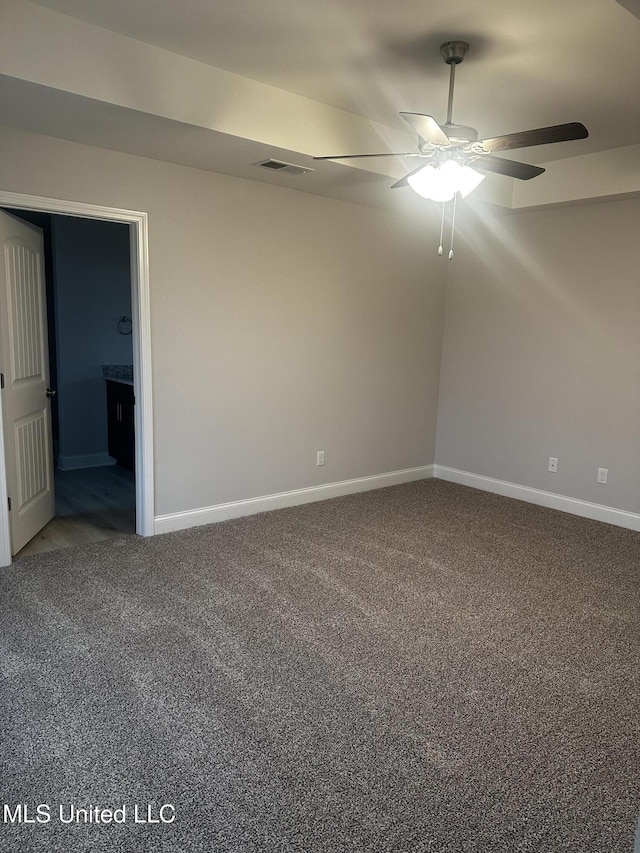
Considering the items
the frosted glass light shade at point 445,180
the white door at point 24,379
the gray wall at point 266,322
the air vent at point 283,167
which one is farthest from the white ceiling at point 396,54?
the white door at point 24,379

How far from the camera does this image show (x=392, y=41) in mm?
2787

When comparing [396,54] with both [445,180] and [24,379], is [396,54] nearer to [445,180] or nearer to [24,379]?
[445,180]

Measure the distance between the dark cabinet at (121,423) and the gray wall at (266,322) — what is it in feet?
4.93

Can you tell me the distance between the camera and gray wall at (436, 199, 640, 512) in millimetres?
4562

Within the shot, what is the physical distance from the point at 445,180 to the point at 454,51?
0.56 metres

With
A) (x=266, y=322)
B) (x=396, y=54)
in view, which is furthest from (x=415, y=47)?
(x=266, y=322)

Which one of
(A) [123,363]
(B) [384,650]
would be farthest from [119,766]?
(A) [123,363]

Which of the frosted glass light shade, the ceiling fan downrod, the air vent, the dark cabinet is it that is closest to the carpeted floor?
the dark cabinet

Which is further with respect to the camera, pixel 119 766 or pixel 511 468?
pixel 511 468

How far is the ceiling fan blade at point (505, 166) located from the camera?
292 cm

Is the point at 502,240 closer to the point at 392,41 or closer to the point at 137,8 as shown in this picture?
the point at 392,41

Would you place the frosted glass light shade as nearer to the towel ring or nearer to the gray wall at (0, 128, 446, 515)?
the gray wall at (0, 128, 446, 515)

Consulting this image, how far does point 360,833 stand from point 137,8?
3225 millimetres

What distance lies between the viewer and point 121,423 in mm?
5734
